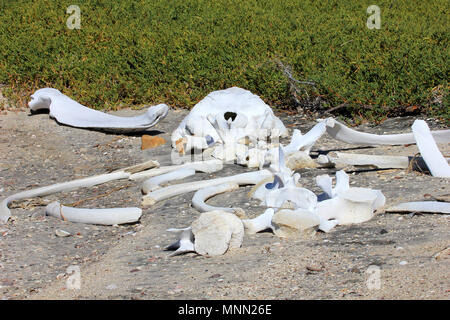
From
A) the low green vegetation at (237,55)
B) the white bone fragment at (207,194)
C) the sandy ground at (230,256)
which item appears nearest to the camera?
the sandy ground at (230,256)

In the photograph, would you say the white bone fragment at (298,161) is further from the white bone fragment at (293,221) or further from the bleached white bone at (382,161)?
the white bone fragment at (293,221)

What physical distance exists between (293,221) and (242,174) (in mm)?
1082

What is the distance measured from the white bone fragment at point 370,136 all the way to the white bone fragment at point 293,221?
1174 mm

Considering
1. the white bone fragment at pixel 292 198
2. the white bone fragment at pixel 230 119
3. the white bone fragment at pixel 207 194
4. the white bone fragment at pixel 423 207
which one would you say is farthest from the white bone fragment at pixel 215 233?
the white bone fragment at pixel 230 119

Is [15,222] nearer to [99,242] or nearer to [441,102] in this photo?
[99,242]

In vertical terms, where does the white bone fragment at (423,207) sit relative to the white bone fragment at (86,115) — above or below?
below

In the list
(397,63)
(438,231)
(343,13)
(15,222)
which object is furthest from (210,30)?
(438,231)

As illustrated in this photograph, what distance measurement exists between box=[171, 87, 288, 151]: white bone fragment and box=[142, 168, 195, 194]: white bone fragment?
1.91 feet

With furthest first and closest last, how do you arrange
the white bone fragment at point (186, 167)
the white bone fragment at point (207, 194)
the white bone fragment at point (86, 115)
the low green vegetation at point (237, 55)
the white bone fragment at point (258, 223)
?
the low green vegetation at point (237, 55) → the white bone fragment at point (86, 115) → the white bone fragment at point (186, 167) → the white bone fragment at point (207, 194) → the white bone fragment at point (258, 223)

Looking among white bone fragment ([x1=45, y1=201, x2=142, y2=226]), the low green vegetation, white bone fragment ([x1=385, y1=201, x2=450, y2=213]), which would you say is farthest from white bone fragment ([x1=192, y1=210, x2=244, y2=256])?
the low green vegetation

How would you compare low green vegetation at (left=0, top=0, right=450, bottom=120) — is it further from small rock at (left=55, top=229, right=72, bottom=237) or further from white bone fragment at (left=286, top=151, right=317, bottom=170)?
small rock at (left=55, top=229, right=72, bottom=237)

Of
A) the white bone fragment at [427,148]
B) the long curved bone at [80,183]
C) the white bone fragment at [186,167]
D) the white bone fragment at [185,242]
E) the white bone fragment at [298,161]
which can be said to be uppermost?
the white bone fragment at [427,148]

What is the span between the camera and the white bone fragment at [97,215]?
13.1 feet

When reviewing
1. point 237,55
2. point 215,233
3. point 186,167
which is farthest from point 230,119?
point 237,55
